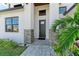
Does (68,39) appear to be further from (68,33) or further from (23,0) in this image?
(23,0)

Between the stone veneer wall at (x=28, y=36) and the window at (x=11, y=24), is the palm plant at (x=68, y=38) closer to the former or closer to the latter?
the stone veneer wall at (x=28, y=36)

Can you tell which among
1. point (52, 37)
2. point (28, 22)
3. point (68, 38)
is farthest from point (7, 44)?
point (68, 38)

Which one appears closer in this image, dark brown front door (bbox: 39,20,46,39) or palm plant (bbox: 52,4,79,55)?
palm plant (bbox: 52,4,79,55)

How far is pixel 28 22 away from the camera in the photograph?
43.5 ft

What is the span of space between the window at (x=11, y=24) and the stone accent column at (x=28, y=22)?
816 millimetres

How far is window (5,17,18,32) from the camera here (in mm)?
13688

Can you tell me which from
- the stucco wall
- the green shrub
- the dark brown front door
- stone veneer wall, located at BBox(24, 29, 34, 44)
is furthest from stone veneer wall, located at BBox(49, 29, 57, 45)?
the green shrub

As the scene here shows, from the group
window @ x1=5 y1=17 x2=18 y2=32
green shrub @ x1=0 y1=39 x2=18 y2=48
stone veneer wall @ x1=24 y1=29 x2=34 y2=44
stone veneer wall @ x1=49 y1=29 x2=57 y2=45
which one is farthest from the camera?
window @ x1=5 y1=17 x2=18 y2=32

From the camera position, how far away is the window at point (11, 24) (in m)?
13.7

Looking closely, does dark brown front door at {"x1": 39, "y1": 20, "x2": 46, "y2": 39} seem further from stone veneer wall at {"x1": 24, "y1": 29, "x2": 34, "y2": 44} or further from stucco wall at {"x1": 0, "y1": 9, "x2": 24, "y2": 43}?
stucco wall at {"x1": 0, "y1": 9, "x2": 24, "y2": 43}

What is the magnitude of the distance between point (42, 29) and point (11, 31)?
2394 mm

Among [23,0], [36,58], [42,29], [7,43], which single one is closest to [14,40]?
[7,43]

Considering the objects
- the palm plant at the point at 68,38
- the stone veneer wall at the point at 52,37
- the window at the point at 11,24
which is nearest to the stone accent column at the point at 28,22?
the window at the point at 11,24

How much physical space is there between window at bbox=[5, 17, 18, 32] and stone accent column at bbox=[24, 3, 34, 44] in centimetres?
82
